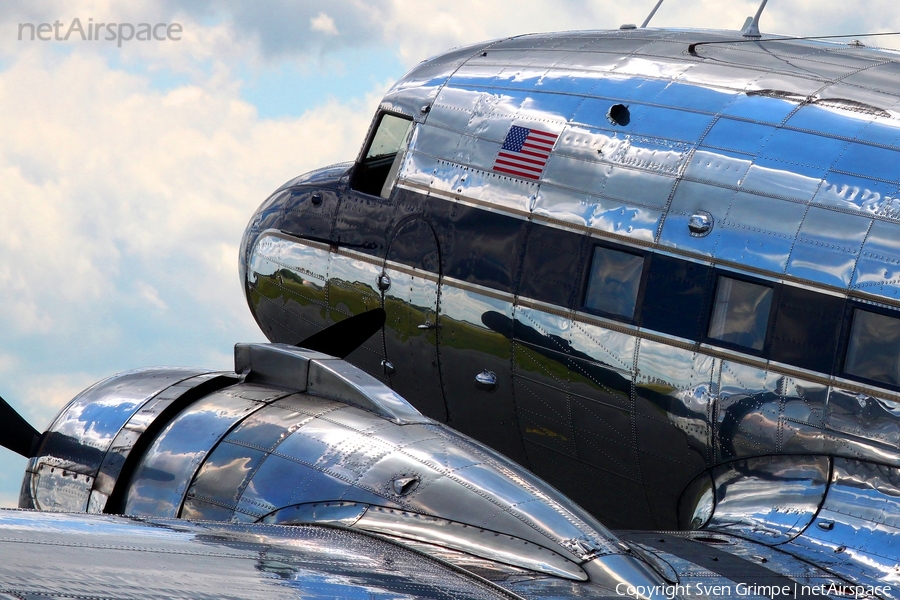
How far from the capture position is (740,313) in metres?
10.4

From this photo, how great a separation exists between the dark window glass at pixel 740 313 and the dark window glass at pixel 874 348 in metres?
0.81

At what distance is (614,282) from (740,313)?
4.51ft

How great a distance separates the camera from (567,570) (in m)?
7.04

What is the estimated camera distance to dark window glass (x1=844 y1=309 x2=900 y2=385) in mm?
9609

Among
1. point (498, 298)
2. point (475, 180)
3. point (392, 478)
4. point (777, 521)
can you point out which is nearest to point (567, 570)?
point (392, 478)

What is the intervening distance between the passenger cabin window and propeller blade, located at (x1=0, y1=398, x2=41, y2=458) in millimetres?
5298

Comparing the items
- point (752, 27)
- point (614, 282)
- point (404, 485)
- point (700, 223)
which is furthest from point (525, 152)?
point (404, 485)

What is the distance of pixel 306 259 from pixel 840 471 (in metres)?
7.11

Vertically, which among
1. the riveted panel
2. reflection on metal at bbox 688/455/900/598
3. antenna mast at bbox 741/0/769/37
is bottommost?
reflection on metal at bbox 688/455/900/598

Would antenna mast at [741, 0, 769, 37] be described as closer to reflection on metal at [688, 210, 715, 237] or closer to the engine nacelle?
reflection on metal at [688, 210, 715, 237]

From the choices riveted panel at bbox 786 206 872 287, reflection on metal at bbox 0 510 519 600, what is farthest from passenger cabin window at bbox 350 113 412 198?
reflection on metal at bbox 0 510 519 600

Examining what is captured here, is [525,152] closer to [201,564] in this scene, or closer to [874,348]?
[874,348]

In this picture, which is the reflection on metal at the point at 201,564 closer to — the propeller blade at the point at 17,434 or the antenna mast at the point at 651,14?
the propeller blade at the point at 17,434

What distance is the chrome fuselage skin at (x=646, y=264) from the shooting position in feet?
32.6
